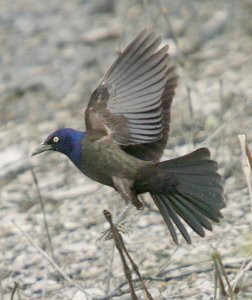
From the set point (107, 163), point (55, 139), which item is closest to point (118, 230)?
point (107, 163)

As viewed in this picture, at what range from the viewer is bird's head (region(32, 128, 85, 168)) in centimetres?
521

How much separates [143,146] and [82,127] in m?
2.52

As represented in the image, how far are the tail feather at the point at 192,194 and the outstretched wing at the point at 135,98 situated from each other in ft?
0.60

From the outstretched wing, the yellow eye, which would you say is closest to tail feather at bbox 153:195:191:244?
the outstretched wing

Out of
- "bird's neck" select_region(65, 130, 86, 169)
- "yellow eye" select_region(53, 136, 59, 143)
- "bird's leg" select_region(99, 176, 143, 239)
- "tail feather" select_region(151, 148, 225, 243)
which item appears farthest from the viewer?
"yellow eye" select_region(53, 136, 59, 143)

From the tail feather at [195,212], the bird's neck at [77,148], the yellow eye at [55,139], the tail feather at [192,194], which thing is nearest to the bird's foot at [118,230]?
the tail feather at [192,194]

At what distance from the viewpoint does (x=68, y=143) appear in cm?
526

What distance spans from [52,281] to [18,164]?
6.28 feet

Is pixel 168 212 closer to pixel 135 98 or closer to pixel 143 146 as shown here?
pixel 143 146

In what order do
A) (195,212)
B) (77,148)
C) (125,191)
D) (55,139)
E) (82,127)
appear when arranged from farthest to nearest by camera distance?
(82,127)
(55,139)
(77,148)
(125,191)
(195,212)

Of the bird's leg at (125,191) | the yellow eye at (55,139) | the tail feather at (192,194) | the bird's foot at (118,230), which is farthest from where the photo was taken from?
the yellow eye at (55,139)

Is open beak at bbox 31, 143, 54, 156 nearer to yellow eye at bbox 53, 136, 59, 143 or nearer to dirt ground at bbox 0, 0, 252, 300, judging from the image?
yellow eye at bbox 53, 136, 59, 143

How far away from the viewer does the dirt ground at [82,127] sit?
17.8 feet

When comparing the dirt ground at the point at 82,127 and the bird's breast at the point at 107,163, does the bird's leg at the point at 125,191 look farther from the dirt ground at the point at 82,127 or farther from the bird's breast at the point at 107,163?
the dirt ground at the point at 82,127
